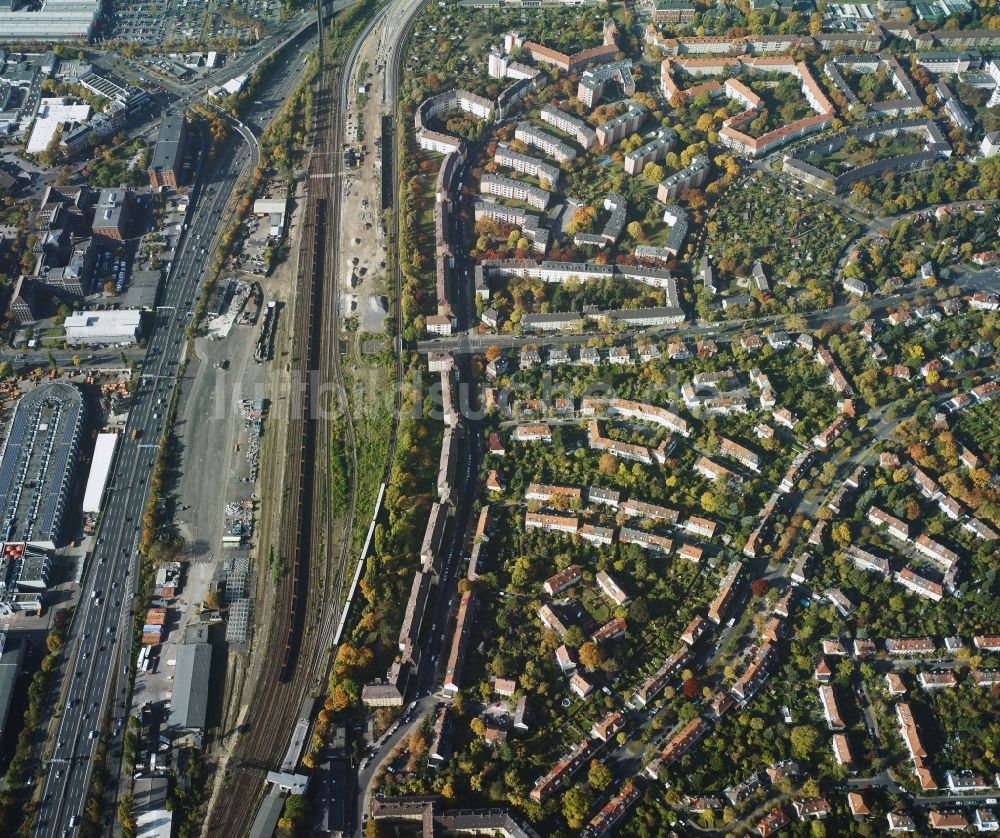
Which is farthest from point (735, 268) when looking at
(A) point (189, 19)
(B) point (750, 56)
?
(A) point (189, 19)

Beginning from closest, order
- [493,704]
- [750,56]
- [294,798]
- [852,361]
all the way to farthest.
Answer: [294,798], [493,704], [852,361], [750,56]

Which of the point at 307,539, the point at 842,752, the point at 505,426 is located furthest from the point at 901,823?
the point at 307,539

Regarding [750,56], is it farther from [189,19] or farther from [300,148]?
[189,19]

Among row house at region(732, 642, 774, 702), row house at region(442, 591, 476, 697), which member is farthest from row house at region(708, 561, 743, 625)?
Answer: row house at region(442, 591, 476, 697)

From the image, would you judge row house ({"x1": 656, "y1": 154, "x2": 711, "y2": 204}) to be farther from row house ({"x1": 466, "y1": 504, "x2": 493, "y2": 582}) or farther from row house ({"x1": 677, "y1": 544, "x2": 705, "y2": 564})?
row house ({"x1": 677, "y1": 544, "x2": 705, "y2": 564})

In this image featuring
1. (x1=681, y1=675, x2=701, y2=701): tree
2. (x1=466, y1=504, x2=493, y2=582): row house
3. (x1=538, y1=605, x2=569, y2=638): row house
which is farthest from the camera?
(x1=466, y1=504, x2=493, y2=582): row house

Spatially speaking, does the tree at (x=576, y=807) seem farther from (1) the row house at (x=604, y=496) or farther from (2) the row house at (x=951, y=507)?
(2) the row house at (x=951, y=507)

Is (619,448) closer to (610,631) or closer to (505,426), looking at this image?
(505,426)

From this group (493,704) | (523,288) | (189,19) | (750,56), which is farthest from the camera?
(189,19)
